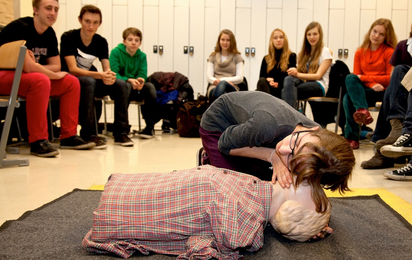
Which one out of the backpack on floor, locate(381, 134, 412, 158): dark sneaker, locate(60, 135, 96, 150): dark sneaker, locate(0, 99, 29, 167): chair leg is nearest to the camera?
locate(381, 134, 412, 158): dark sneaker

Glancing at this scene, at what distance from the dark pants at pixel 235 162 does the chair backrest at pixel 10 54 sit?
1466mm

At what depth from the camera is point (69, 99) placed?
3.30 metres

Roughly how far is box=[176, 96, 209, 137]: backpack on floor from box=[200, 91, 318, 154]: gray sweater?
110 inches

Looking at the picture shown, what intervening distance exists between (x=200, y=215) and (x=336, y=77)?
10.0 ft

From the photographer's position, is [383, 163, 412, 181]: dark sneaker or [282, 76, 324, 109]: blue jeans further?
[282, 76, 324, 109]: blue jeans

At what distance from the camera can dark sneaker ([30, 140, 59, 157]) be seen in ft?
9.48

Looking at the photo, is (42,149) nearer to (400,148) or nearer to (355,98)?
(400,148)

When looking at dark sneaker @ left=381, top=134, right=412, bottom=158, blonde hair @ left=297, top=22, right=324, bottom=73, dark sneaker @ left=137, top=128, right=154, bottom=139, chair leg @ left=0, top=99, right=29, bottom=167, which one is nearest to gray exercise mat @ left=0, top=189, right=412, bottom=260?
dark sneaker @ left=381, top=134, right=412, bottom=158

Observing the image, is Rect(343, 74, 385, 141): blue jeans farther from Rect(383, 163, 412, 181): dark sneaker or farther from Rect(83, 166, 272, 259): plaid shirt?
Rect(83, 166, 272, 259): plaid shirt

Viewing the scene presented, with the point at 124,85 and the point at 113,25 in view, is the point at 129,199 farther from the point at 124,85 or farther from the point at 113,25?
the point at 113,25

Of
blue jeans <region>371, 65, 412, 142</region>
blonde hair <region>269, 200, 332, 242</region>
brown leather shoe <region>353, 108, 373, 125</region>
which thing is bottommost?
blonde hair <region>269, 200, 332, 242</region>

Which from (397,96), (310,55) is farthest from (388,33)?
(397,96)

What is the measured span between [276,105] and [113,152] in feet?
6.82

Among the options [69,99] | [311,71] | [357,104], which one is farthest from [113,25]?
[357,104]
